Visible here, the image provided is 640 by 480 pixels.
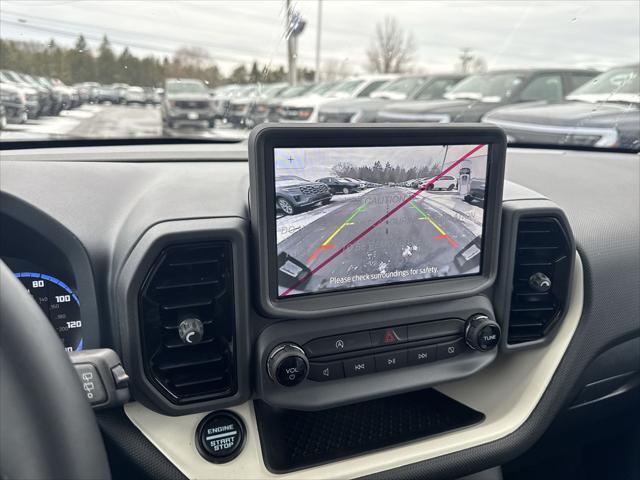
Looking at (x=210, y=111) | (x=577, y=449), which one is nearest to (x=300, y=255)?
(x=210, y=111)

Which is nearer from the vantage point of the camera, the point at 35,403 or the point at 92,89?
the point at 35,403

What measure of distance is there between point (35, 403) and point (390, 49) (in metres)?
2.15

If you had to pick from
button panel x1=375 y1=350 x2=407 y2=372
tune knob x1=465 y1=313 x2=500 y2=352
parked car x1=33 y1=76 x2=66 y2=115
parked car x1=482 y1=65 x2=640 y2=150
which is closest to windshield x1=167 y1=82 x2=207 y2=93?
parked car x1=33 y1=76 x2=66 y2=115

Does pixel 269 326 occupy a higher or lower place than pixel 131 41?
lower

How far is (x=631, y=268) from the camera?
6.82ft

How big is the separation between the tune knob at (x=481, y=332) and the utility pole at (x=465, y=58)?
5.57 ft

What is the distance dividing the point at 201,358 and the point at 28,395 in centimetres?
68

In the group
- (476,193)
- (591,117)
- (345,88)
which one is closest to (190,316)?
(476,193)

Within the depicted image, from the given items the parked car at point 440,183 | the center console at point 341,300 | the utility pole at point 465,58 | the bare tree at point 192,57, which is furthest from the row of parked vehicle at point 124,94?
the utility pole at point 465,58

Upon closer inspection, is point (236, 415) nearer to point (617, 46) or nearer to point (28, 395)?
point (28, 395)

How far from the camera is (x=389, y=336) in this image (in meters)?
1.77

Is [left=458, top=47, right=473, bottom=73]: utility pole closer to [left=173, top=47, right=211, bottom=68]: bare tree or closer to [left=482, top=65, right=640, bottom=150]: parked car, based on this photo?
[left=482, top=65, right=640, bottom=150]: parked car

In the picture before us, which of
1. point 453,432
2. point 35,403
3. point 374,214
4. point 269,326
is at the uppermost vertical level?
point 374,214

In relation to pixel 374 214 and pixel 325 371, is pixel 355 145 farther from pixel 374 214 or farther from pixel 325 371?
pixel 325 371
